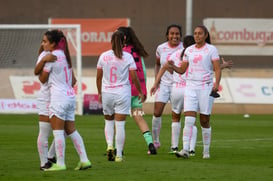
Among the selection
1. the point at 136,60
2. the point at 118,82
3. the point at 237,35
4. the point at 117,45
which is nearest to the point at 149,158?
the point at 118,82

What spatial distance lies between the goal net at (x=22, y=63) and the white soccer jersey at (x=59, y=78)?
16.7 meters

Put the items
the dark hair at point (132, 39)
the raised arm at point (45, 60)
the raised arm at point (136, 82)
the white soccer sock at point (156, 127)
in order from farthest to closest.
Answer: the white soccer sock at point (156, 127)
the dark hair at point (132, 39)
the raised arm at point (136, 82)
the raised arm at point (45, 60)

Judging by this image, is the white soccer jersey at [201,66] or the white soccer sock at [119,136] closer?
the white soccer sock at [119,136]

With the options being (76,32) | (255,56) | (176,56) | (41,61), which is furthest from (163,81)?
(255,56)

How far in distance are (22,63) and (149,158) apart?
1643 cm

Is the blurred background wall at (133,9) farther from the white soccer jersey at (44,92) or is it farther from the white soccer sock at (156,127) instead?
the white soccer jersey at (44,92)

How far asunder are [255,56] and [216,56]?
1967 cm

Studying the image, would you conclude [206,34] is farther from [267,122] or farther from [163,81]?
[267,122]

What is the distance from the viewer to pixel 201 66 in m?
14.5

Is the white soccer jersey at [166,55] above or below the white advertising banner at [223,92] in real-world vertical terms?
above

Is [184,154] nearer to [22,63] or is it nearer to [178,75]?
[178,75]

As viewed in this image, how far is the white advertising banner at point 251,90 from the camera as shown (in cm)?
2938

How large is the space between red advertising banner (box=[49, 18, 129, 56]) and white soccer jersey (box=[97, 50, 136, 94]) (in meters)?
19.4

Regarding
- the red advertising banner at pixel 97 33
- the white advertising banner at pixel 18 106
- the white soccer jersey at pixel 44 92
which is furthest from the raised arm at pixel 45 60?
the red advertising banner at pixel 97 33
